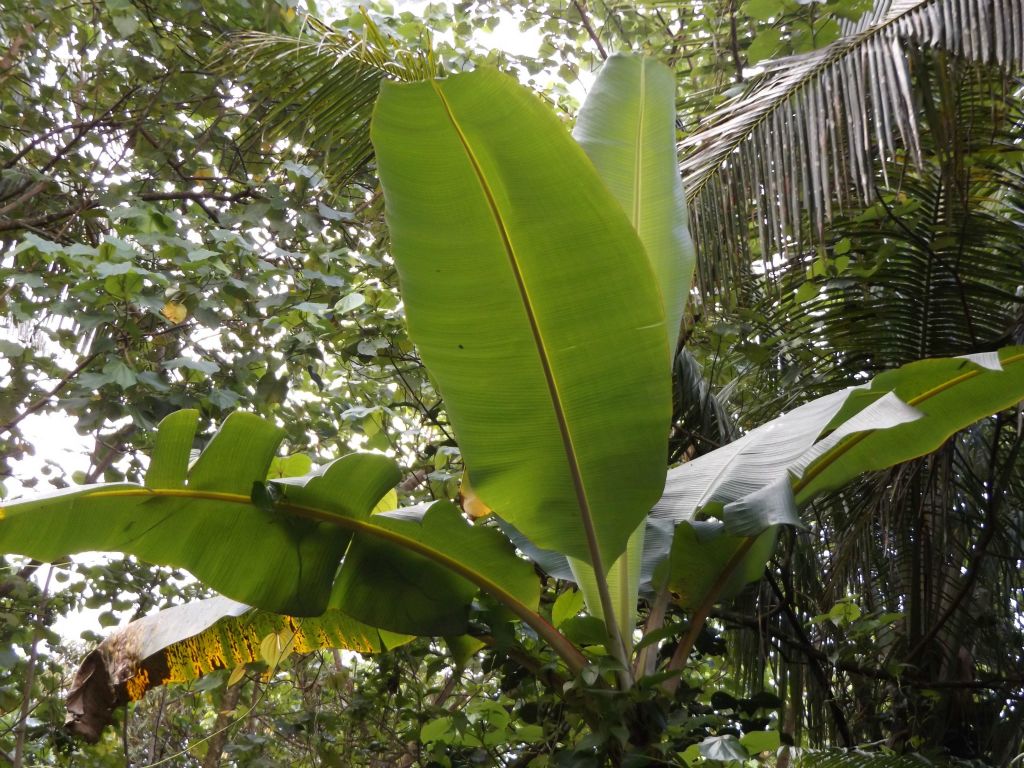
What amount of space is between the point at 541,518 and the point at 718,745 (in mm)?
565

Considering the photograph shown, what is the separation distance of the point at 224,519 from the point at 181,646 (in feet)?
1.62

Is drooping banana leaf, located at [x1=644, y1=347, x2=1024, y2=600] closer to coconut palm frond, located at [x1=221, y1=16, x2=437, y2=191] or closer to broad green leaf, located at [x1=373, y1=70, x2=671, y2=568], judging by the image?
broad green leaf, located at [x1=373, y1=70, x2=671, y2=568]

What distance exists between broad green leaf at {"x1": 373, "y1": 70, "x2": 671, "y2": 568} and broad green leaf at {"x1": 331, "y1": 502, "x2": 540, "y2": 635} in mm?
188

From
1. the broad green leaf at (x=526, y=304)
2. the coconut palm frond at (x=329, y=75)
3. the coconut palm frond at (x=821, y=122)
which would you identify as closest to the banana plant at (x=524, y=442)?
the broad green leaf at (x=526, y=304)

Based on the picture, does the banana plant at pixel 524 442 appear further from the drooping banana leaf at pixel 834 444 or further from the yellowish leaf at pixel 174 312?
the yellowish leaf at pixel 174 312

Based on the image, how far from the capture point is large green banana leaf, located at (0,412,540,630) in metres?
1.82

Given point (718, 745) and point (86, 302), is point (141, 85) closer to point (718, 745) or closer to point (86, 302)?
point (86, 302)

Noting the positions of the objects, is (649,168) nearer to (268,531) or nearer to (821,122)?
(821,122)

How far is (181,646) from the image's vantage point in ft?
7.29

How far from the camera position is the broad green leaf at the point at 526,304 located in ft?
5.41

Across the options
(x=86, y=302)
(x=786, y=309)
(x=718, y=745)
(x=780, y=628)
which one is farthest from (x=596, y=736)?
(x=86, y=302)

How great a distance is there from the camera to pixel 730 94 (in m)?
3.44

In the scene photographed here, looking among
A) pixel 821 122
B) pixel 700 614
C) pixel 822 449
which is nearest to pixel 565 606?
pixel 700 614

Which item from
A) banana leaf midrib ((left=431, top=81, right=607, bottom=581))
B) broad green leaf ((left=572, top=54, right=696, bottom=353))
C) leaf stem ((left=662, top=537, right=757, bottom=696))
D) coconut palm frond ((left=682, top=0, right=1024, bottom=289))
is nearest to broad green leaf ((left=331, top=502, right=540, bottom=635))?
banana leaf midrib ((left=431, top=81, right=607, bottom=581))
